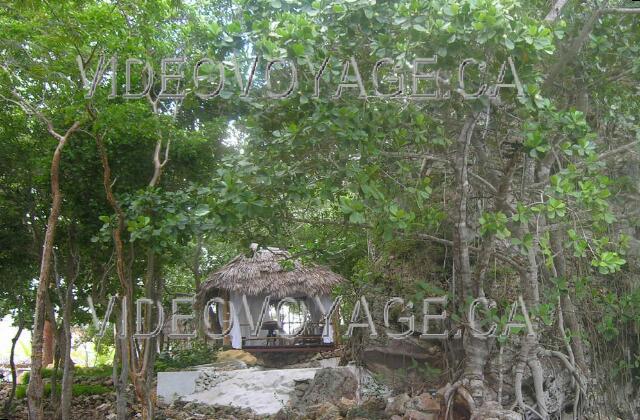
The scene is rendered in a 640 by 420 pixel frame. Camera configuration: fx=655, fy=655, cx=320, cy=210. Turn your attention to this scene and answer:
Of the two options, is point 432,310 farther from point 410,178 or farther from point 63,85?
point 63,85

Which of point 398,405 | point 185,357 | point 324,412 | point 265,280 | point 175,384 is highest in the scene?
point 265,280

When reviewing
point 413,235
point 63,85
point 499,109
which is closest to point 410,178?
point 413,235

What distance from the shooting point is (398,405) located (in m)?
5.37

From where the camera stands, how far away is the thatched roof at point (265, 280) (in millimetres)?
12344

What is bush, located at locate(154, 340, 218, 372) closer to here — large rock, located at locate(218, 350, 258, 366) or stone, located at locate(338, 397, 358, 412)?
large rock, located at locate(218, 350, 258, 366)

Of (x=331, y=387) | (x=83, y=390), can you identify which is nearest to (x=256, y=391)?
(x=331, y=387)

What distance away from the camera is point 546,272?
16.8ft

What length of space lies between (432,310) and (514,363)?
0.73 m

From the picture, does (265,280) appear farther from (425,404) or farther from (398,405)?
(425,404)

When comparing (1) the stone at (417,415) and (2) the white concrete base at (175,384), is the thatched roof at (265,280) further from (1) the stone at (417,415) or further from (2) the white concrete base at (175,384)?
(1) the stone at (417,415)

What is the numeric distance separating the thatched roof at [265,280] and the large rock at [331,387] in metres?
4.57

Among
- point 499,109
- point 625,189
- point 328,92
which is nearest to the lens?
point 328,92

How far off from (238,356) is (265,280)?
4.98 ft

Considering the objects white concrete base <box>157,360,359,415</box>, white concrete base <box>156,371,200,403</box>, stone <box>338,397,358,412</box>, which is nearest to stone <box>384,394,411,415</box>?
stone <box>338,397,358,412</box>
